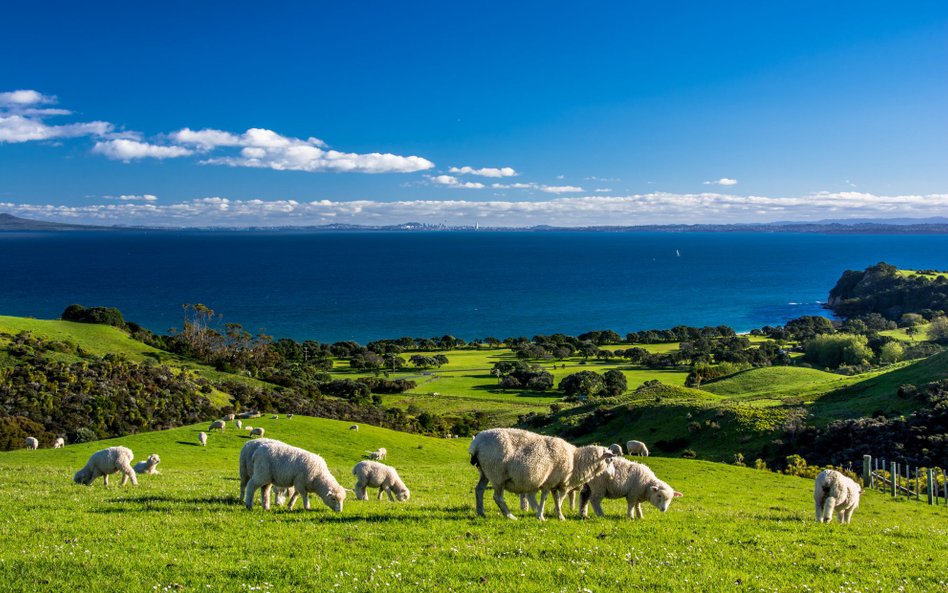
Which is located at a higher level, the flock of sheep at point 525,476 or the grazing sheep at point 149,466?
the flock of sheep at point 525,476

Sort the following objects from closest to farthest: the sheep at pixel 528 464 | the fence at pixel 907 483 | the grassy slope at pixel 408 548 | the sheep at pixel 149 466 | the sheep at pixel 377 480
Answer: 1. the grassy slope at pixel 408 548
2. the sheep at pixel 528 464
3. the sheep at pixel 377 480
4. the sheep at pixel 149 466
5. the fence at pixel 907 483

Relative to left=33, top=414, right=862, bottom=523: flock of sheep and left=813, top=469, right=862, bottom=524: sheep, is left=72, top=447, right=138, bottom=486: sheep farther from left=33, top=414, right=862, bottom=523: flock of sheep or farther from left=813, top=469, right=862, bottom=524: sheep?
left=813, top=469, right=862, bottom=524: sheep

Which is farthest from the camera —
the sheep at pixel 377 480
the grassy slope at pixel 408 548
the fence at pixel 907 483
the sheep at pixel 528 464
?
the fence at pixel 907 483

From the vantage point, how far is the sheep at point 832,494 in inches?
642

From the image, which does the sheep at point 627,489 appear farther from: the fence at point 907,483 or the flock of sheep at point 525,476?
the fence at point 907,483

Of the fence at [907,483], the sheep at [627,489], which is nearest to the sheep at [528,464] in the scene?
the sheep at [627,489]

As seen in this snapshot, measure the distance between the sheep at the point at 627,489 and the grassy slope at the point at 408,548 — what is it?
0.46 m

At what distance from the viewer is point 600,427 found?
48375 millimetres

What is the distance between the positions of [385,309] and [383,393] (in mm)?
92685

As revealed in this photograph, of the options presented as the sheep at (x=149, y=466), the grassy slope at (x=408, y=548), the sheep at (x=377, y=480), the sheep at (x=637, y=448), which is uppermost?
the grassy slope at (x=408, y=548)

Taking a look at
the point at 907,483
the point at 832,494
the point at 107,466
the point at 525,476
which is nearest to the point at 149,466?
the point at 107,466

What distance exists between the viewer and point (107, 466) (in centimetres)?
1842

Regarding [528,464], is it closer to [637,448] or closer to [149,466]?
[149,466]

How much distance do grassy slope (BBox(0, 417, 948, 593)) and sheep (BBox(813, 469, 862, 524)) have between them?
0.62m
